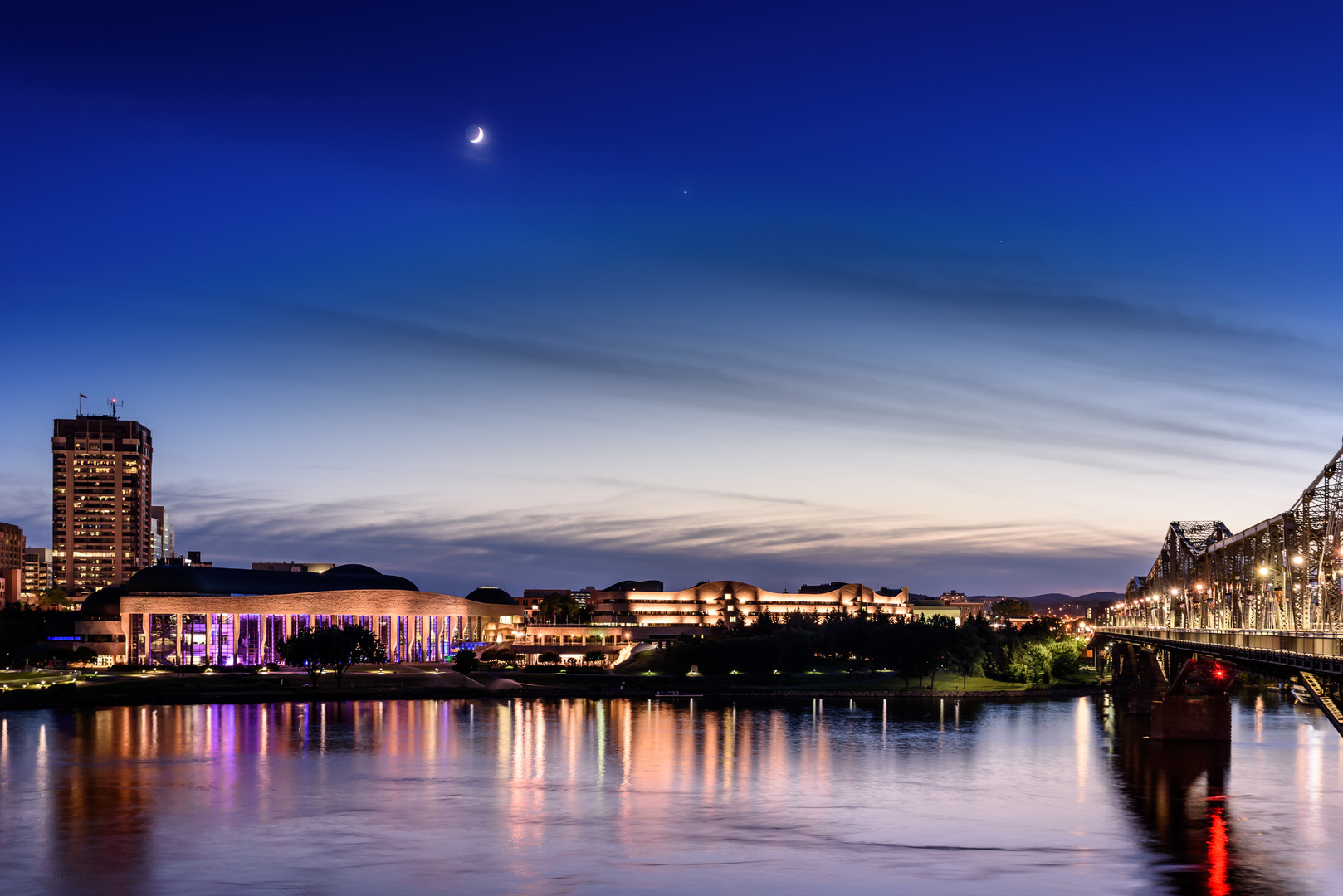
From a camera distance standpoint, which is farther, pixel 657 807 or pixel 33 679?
pixel 33 679

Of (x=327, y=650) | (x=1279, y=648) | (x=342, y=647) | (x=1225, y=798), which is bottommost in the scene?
(x=1225, y=798)

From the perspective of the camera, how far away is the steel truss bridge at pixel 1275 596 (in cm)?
5575

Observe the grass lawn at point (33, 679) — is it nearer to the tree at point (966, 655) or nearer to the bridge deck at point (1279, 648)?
the tree at point (966, 655)

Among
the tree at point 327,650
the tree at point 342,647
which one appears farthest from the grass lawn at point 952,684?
the tree at point 327,650

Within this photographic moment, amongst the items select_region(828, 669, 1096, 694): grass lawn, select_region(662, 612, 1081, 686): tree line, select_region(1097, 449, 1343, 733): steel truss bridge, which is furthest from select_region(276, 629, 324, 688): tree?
select_region(1097, 449, 1343, 733): steel truss bridge

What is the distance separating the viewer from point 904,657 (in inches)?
7077

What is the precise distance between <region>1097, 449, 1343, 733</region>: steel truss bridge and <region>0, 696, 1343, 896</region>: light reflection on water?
846 cm

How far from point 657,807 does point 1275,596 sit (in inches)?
1436

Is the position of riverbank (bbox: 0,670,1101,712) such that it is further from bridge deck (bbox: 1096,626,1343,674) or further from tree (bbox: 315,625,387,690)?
bridge deck (bbox: 1096,626,1343,674)

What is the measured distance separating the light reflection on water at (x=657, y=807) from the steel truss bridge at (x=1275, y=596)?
333 inches

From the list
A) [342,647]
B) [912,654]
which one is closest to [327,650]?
[342,647]

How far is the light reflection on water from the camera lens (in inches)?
2108

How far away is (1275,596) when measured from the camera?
76.1m

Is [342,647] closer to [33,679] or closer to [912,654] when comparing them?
[33,679]
